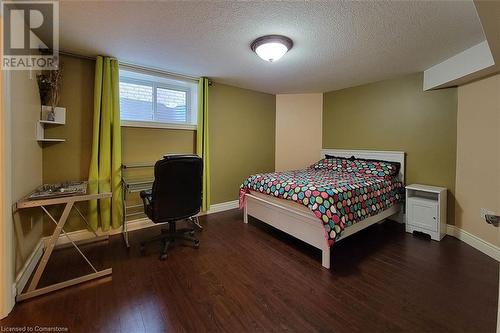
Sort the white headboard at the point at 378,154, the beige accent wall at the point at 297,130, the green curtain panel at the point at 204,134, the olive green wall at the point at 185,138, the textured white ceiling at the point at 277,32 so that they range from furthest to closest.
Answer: the beige accent wall at the point at 297,130
the green curtain panel at the point at 204,134
the white headboard at the point at 378,154
the olive green wall at the point at 185,138
the textured white ceiling at the point at 277,32

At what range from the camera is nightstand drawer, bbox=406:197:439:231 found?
9.24 ft

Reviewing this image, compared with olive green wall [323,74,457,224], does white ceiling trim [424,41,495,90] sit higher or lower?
higher

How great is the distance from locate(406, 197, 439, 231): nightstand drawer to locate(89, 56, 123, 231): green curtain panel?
403 centimetres

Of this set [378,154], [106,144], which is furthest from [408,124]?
[106,144]

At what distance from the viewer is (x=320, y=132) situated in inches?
184

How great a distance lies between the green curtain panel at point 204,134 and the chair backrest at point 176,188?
1.15 metres

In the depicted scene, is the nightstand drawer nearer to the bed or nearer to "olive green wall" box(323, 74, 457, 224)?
the bed

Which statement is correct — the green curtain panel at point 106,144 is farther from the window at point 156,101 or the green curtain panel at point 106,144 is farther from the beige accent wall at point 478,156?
the beige accent wall at point 478,156

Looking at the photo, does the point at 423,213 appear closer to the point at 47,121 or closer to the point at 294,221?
the point at 294,221

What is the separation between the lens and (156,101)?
3453 mm

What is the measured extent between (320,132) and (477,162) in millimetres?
2494

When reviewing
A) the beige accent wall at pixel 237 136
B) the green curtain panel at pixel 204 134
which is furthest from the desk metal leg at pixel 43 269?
the beige accent wall at pixel 237 136

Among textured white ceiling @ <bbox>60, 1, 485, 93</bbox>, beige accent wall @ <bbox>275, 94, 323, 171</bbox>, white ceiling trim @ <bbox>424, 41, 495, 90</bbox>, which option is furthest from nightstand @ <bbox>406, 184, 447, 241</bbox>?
beige accent wall @ <bbox>275, 94, 323, 171</bbox>

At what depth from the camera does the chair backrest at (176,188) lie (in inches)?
88.7
